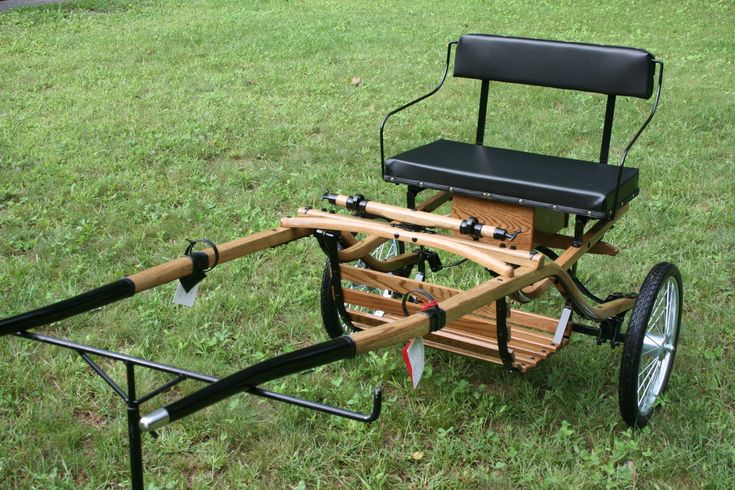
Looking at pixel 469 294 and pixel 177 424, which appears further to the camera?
pixel 177 424

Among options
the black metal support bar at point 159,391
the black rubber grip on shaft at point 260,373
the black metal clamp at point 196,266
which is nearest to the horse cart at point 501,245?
the black metal clamp at point 196,266

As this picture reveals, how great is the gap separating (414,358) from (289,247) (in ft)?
8.07

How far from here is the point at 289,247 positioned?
15.8 feet

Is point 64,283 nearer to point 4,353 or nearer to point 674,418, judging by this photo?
point 4,353

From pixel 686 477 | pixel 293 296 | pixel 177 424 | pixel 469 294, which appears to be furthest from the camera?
pixel 293 296

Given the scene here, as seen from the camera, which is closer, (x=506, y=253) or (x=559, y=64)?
(x=506, y=253)

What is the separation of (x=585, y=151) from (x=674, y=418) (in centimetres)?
337

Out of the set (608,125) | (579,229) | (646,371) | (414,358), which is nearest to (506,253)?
(579,229)

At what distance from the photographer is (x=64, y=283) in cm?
438

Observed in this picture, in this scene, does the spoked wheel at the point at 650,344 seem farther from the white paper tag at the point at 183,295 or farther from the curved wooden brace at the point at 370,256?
the white paper tag at the point at 183,295

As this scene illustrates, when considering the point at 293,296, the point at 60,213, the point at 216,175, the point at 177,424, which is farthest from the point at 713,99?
the point at 177,424

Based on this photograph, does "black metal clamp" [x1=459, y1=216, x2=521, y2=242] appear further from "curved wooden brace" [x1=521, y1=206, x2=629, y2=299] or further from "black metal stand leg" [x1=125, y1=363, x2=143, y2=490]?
"black metal stand leg" [x1=125, y1=363, x2=143, y2=490]

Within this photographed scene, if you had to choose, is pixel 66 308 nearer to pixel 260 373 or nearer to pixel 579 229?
pixel 260 373

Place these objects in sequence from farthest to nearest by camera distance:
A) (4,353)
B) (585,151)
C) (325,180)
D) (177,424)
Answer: (585,151) < (325,180) < (4,353) < (177,424)
